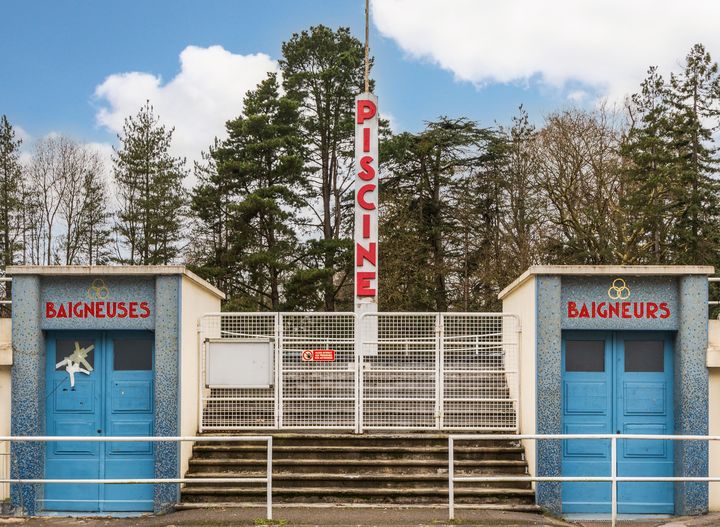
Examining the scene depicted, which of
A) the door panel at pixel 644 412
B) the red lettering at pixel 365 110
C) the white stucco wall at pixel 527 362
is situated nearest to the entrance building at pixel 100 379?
the white stucco wall at pixel 527 362

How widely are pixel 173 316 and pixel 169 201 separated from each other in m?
26.2

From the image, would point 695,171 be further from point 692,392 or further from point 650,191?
point 692,392

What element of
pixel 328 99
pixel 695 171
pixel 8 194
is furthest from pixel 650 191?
pixel 8 194

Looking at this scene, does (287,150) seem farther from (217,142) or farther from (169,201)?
(169,201)

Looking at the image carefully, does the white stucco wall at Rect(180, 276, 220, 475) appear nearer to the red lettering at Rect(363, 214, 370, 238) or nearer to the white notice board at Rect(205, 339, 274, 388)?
the white notice board at Rect(205, 339, 274, 388)

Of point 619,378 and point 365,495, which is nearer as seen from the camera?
point 365,495

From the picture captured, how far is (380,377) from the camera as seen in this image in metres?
12.9

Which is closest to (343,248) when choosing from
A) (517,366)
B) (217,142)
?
(217,142)

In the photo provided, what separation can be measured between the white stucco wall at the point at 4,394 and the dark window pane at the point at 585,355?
28.4 ft

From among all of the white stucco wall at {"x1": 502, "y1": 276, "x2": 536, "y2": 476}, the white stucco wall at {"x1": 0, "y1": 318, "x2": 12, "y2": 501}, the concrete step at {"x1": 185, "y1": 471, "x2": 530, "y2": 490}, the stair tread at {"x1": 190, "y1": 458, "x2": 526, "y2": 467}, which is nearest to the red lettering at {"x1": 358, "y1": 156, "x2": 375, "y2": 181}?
the white stucco wall at {"x1": 502, "y1": 276, "x2": 536, "y2": 476}

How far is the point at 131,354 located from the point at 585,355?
7.15 m

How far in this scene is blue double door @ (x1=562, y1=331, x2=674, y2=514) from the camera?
454 inches

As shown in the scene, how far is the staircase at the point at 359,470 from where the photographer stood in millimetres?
11141

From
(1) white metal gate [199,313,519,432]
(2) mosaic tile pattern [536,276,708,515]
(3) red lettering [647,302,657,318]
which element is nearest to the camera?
(2) mosaic tile pattern [536,276,708,515]
